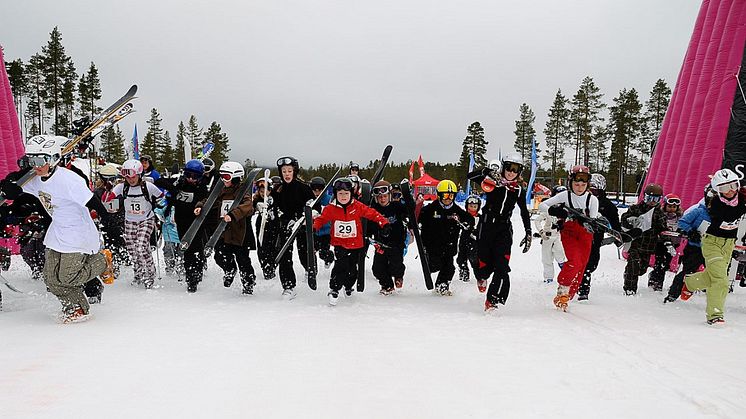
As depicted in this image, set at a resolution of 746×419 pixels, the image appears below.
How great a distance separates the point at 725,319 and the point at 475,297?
3.22 metres

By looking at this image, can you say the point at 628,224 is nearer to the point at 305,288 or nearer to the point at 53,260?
the point at 305,288

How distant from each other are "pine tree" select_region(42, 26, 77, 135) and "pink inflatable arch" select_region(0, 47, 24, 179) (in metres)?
37.7

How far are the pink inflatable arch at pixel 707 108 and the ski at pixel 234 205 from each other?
9.22 metres

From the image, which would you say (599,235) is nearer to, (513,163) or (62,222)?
(513,163)

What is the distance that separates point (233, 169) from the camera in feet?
23.4

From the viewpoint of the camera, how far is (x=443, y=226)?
24.2ft

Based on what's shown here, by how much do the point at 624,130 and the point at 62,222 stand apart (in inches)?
2339

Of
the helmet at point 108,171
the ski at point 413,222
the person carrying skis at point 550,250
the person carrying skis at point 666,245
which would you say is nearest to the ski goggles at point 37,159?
the helmet at point 108,171

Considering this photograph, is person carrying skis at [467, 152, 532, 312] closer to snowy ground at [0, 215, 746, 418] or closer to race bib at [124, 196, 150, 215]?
snowy ground at [0, 215, 746, 418]

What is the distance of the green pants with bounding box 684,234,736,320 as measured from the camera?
5.52 metres

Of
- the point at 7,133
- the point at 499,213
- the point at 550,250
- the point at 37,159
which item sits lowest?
the point at 550,250

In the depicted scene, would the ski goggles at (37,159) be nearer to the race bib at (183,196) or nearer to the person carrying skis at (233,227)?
the person carrying skis at (233,227)

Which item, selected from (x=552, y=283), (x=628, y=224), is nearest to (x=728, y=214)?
(x=628, y=224)

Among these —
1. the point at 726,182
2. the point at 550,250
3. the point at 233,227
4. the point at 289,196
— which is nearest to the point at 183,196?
the point at 233,227
